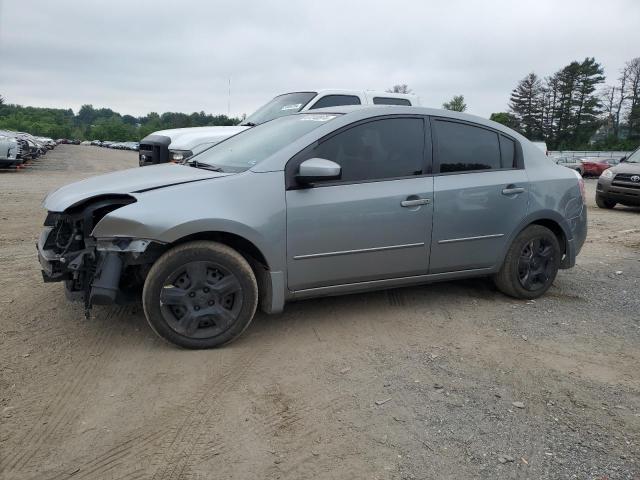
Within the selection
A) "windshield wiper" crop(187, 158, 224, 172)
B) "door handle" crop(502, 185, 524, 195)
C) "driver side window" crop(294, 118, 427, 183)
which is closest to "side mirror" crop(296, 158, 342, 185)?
"driver side window" crop(294, 118, 427, 183)

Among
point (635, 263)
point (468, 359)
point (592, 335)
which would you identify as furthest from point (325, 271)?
point (635, 263)

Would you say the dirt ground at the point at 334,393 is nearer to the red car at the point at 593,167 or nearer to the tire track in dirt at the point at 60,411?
the tire track in dirt at the point at 60,411

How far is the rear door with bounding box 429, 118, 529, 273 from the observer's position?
179 inches

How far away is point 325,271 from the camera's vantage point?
161 inches

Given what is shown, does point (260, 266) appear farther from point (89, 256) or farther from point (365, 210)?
point (89, 256)

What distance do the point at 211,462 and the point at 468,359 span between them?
1.94 m

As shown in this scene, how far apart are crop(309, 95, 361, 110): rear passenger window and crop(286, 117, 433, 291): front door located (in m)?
3.85

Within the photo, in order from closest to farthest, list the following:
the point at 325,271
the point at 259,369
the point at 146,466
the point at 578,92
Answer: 1. the point at 146,466
2. the point at 259,369
3. the point at 325,271
4. the point at 578,92

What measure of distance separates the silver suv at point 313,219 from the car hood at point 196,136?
312 centimetres

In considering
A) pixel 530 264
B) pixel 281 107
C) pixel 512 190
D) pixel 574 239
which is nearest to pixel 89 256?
pixel 512 190

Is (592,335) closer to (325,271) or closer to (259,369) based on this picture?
(325,271)

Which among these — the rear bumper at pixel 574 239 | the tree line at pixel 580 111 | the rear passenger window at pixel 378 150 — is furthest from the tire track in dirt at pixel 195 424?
the tree line at pixel 580 111

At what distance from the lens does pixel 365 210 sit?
4145 millimetres

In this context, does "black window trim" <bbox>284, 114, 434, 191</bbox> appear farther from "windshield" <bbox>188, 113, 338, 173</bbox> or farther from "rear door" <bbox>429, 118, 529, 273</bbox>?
"windshield" <bbox>188, 113, 338, 173</bbox>
